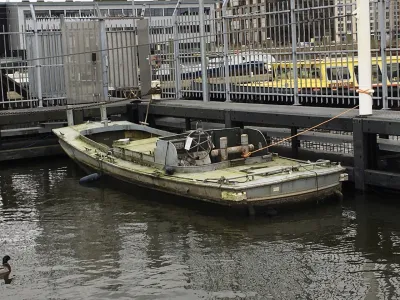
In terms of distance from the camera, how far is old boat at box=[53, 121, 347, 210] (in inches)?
508

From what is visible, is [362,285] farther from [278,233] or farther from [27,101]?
[27,101]

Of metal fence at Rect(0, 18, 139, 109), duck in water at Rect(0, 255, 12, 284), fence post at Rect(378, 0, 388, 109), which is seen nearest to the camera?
duck in water at Rect(0, 255, 12, 284)

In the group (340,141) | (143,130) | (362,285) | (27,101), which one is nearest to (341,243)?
(362,285)

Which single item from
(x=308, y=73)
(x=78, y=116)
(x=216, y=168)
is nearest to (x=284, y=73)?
(x=308, y=73)

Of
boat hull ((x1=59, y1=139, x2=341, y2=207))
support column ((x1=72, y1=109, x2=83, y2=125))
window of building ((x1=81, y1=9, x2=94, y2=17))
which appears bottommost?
boat hull ((x1=59, y1=139, x2=341, y2=207))

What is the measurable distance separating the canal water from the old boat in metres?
Answer: 0.40

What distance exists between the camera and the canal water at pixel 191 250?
9625 millimetres

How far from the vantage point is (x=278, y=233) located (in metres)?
12.0

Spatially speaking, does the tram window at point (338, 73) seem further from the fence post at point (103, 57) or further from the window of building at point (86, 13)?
the window of building at point (86, 13)

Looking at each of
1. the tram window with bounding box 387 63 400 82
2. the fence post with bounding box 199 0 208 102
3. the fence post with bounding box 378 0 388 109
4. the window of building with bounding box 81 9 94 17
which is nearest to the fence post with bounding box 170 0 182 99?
the fence post with bounding box 199 0 208 102

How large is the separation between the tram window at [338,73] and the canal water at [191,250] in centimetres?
327

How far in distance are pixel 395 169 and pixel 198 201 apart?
4166mm

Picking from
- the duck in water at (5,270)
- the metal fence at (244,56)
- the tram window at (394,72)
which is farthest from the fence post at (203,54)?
the duck in water at (5,270)

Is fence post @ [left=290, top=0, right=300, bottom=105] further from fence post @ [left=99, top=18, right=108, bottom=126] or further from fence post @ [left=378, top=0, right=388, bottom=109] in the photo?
fence post @ [left=99, top=18, right=108, bottom=126]
